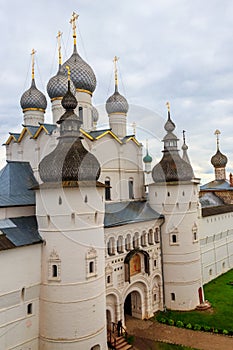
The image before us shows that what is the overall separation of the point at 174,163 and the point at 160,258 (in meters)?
5.11

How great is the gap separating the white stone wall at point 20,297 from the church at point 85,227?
35 millimetres

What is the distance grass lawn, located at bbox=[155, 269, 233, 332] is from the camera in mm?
15047

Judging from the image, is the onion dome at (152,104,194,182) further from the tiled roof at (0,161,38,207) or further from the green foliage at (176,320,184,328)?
the green foliage at (176,320,184,328)

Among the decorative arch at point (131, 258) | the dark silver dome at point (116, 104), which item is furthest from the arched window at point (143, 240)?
the dark silver dome at point (116, 104)

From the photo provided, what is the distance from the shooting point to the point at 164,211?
17188mm

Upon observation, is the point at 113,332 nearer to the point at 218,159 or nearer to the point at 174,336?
the point at 174,336

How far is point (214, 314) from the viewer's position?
16.0 meters

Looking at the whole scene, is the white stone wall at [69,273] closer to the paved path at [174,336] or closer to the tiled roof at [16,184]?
the tiled roof at [16,184]

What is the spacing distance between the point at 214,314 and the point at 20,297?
32.8 ft

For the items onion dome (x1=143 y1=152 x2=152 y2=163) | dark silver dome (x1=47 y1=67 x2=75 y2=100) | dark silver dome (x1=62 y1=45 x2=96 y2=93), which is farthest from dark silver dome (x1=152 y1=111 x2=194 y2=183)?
onion dome (x1=143 y1=152 x2=152 y2=163)

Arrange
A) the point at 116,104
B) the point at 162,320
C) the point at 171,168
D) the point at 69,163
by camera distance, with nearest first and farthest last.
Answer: the point at 69,163
the point at 162,320
the point at 171,168
the point at 116,104

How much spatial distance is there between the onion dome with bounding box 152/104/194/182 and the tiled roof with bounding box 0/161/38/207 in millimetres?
6516

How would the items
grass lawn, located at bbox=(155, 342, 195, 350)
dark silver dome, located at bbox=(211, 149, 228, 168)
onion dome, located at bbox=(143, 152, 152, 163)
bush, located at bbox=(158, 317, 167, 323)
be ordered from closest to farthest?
grass lawn, located at bbox=(155, 342, 195, 350), bush, located at bbox=(158, 317, 167, 323), onion dome, located at bbox=(143, 152, 152, 163), dark silver dome, located at bbox=(211, 149, 228, 168)

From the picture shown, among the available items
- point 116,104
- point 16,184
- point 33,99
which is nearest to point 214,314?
point 16,184
